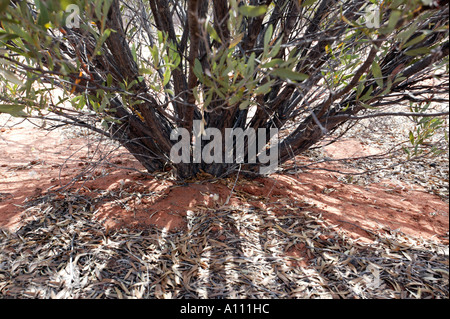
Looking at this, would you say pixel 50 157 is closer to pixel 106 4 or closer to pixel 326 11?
pixel 106 4

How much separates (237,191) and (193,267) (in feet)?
2.44

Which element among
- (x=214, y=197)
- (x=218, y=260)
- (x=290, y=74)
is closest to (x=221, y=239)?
(x=218, y=260)

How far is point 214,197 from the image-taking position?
204 cm

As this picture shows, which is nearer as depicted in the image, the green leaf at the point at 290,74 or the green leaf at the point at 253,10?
the green leaf at the point at 253,10

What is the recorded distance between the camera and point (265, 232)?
175cm

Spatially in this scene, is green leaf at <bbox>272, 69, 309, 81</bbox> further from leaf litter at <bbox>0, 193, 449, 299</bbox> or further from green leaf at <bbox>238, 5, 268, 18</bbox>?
leaf litter at <bbox>0, 193, 449, 299</bbox>

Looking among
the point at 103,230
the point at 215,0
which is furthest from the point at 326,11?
the point at 103,230

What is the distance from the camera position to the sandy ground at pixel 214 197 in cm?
159

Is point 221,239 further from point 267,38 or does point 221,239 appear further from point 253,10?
point 253,10

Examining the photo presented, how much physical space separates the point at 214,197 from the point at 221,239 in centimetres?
39

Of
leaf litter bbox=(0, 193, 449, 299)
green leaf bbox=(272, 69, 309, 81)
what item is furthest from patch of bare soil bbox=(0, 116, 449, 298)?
green leaf bbox=(272, 69, 309, 81)

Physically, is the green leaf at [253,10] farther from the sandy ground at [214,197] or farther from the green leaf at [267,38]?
the sandy ground at [214,197]

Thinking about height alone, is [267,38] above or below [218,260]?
above

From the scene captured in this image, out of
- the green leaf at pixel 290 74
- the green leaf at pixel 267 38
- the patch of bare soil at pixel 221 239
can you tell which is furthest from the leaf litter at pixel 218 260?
the green leaf at pixel 267 38
